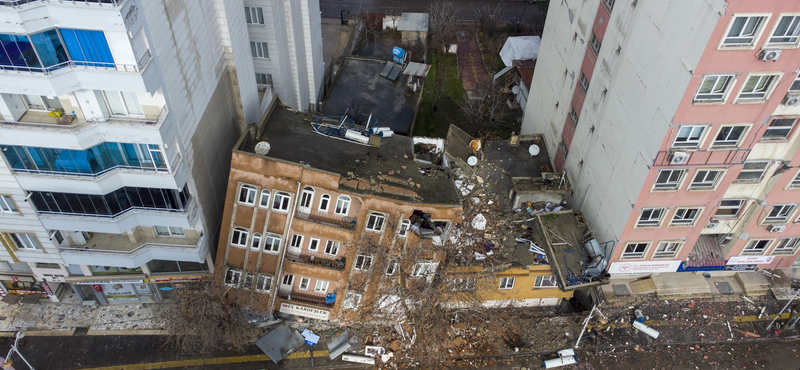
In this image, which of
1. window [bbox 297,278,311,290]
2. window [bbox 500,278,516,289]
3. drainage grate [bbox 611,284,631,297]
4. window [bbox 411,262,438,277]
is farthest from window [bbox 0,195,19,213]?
drainage grate [bbox 611,284,631,297]

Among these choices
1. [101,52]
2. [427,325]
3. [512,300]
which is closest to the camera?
[101,52]

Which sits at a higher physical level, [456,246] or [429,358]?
[456,246]

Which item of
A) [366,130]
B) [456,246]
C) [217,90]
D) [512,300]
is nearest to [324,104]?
[366,130]

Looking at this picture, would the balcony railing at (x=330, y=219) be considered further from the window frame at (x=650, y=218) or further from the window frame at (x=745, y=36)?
the window frame at (x=745, y=36)

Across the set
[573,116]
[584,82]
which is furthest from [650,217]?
[584,82]

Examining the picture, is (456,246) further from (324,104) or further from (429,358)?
(324,104)

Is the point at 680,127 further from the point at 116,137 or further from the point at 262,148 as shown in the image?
the point at 116,137

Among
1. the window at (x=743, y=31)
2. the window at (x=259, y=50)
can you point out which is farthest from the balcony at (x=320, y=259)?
the window at (x=743, y=31)
